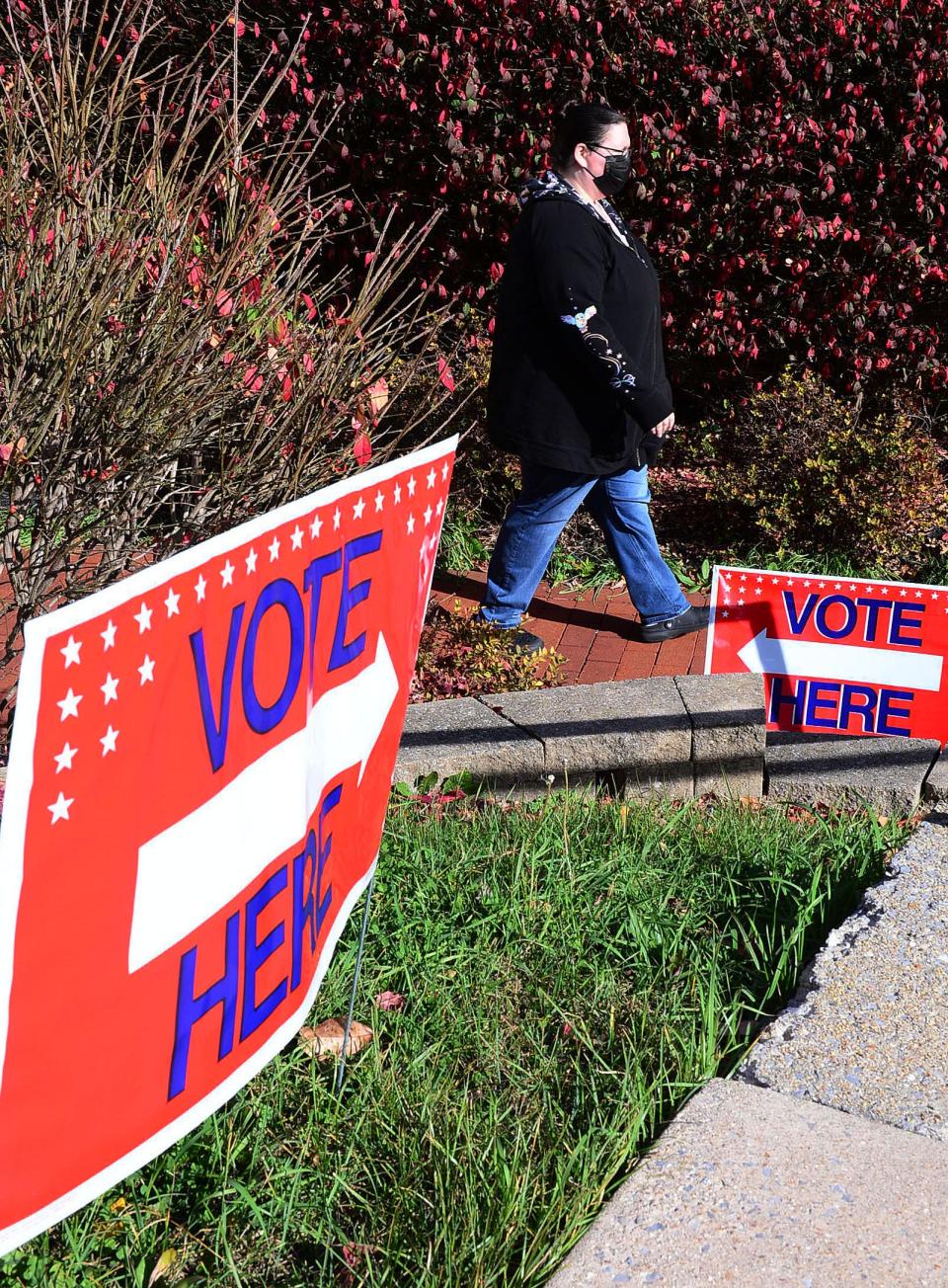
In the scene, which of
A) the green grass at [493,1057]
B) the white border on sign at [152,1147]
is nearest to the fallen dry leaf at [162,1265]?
the green grass at [493,1057]

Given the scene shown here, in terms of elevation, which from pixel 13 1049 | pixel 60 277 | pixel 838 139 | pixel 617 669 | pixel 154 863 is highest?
pixel 838 139

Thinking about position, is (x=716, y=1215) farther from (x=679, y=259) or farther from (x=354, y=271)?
(x=354, y=271)

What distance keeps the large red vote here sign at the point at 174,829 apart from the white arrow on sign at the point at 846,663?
2.00 meters

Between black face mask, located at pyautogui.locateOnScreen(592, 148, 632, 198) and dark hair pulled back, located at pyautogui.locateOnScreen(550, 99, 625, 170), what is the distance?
1.9 inches

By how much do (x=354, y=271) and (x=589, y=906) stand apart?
4.53 m

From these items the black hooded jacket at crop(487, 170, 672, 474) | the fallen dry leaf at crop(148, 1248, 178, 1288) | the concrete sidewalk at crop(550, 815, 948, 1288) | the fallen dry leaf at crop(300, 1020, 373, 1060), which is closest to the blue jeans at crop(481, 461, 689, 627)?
the black hooded jacket at crop(487, 170, 672, 474)

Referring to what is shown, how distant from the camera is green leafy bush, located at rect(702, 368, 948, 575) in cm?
537

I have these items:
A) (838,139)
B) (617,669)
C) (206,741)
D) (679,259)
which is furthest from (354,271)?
(206,741)

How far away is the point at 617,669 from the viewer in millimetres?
4848

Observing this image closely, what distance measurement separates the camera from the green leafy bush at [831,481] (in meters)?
5.37

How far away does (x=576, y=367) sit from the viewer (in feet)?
14.1

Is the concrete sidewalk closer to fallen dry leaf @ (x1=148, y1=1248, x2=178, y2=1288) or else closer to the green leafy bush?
fallen dry leaf @ (x1=148, y1=1248, x2=178, y2=1288)

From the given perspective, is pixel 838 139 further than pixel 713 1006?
Yes

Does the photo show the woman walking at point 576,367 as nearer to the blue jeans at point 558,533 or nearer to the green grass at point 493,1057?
the blue jeans at point 558,533
